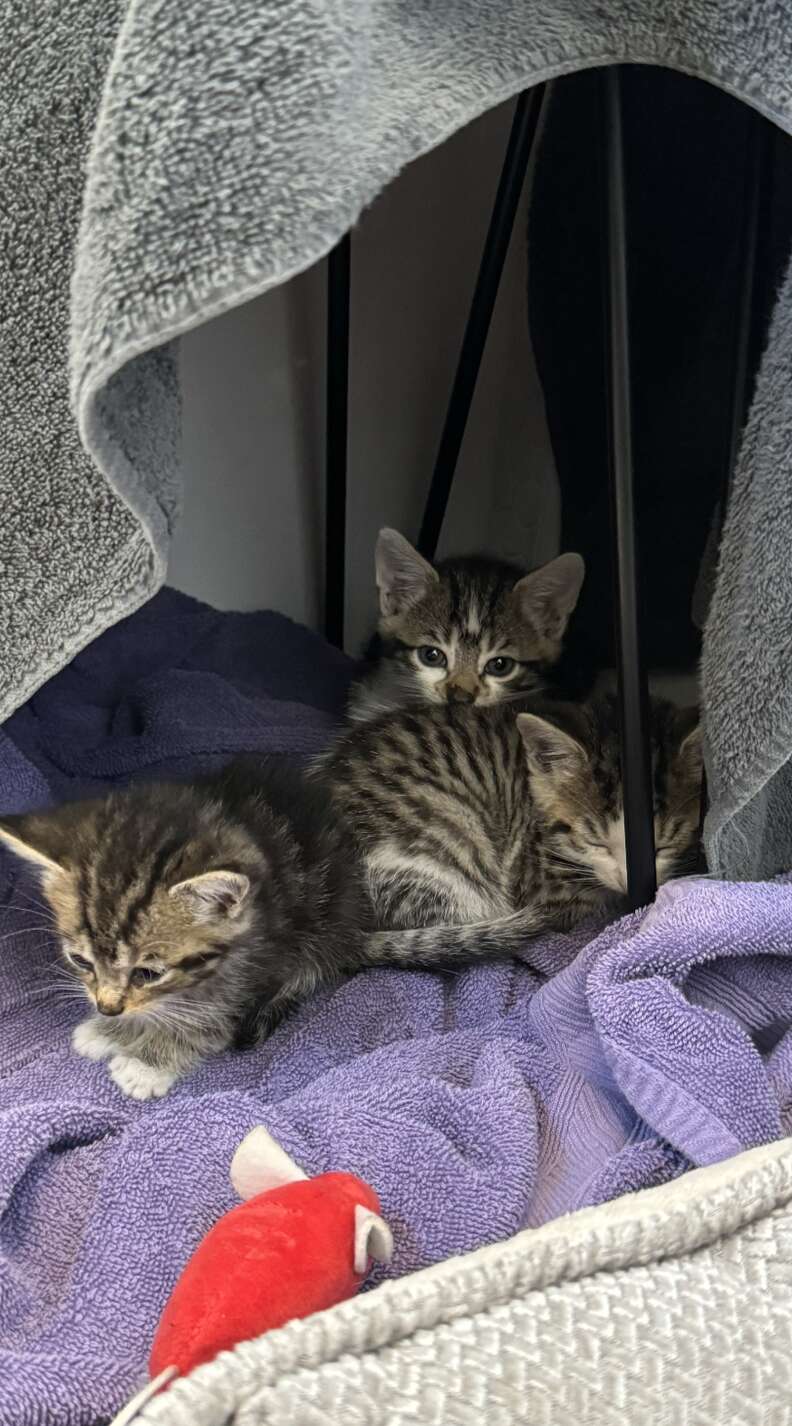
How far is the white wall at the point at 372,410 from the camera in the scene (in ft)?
5.27

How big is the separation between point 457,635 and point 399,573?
13 cm

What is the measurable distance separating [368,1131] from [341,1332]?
0.88 ft

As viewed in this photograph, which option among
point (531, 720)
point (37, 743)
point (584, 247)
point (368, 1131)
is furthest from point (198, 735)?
point (584, 247)

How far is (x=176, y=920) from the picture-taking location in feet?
3.36

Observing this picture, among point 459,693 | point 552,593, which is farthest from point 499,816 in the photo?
point 552,593

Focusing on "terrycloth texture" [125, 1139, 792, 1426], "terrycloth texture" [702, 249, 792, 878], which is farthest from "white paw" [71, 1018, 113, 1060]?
"terrycloth texture" [702, 249, 792, 878]

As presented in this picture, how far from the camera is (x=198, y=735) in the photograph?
143 centimetres

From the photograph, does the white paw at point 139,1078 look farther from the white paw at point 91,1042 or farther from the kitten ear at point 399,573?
the kitten ear at point 399,573

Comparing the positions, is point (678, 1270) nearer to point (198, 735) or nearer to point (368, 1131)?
point (368, 1131)

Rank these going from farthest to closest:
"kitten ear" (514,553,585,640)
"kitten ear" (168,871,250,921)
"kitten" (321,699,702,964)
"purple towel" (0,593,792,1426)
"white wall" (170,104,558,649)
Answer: "white wall" (170,104,558,649) < "kitten ear" (514,553,585,640) < "kitten" (321,699,702,964) < "kitten ear" (168,871,250,921) < "purple towel" (0,593,792,1426)

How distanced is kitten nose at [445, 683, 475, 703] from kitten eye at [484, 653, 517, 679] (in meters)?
0.06

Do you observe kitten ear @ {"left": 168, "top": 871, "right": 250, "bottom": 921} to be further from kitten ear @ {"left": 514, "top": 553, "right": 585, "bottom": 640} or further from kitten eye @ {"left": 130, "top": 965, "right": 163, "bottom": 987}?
kitten ear @ {"left": 514, "top": 553, "right": 585, "bottom": 640}

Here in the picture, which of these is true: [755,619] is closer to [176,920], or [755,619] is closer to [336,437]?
[176,920]

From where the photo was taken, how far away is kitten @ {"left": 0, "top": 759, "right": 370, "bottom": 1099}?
101 centimetres
